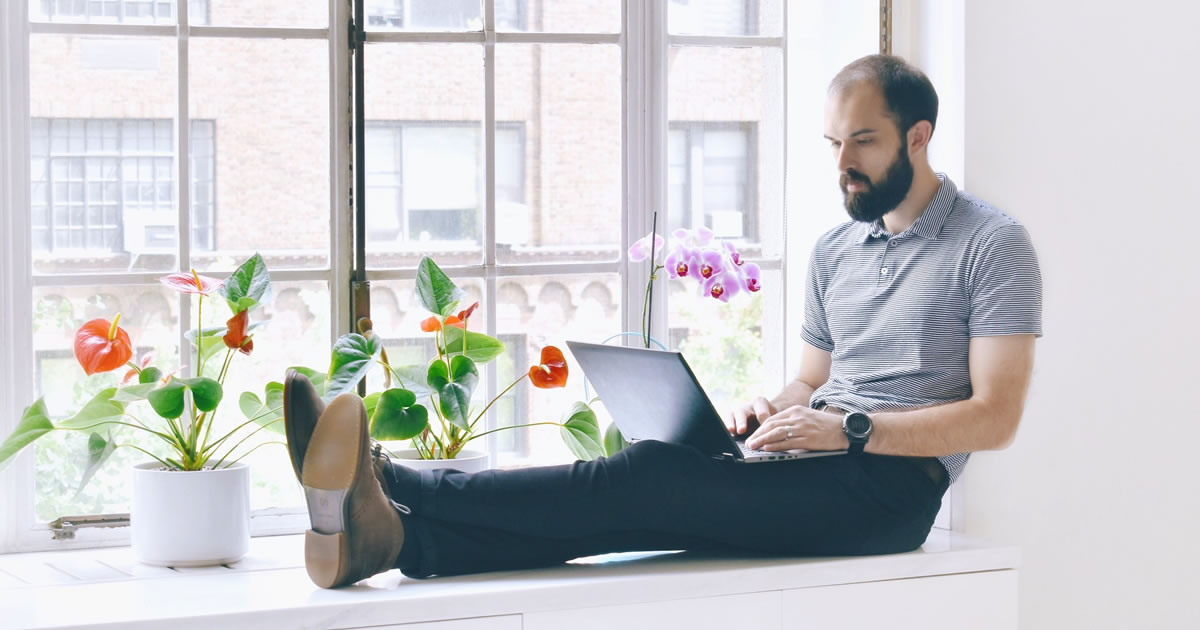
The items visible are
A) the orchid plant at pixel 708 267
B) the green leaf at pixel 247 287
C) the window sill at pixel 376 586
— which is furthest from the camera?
the orchid plant at pixel 708 267

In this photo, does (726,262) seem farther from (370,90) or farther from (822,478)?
(370,90)

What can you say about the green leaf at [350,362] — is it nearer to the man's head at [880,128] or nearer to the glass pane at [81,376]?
the glass pane at [81,376]

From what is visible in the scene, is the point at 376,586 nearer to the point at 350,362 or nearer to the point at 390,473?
the point at 390,473

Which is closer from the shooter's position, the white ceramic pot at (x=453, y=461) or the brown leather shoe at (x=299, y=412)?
the brown leather shoe at (x=299, y=412)

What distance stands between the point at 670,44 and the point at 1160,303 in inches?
47.4

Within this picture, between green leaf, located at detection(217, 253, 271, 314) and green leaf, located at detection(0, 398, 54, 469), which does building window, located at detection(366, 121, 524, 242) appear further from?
green leaf, located at detection(0, 398, 54, 469)

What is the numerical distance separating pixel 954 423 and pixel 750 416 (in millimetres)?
401

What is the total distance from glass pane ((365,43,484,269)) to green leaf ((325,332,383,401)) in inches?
13.9

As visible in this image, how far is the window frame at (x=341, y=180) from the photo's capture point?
2113 millimetres

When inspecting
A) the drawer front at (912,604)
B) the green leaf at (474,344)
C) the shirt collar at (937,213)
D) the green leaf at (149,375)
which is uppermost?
the shirt collar at (937,213)

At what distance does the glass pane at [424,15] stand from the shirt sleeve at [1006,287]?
113 centimetres

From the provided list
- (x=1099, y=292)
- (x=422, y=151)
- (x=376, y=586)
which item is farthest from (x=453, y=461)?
(x=1099, y=292)

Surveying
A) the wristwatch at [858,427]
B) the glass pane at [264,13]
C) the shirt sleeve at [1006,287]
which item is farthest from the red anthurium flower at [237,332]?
the shirt sleeve at [1006,287]

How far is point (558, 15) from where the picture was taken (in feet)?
7.83
